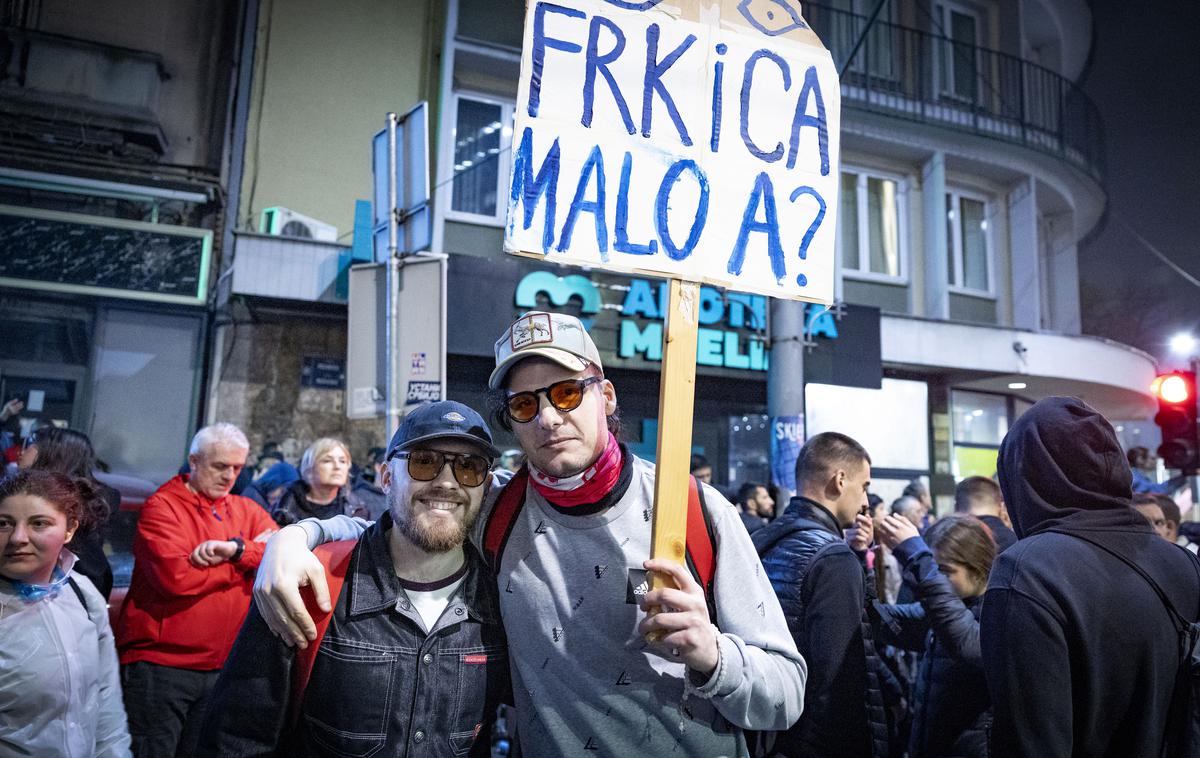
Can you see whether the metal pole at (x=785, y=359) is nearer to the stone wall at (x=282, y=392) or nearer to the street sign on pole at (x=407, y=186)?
the street sign on pole at (x=407, y=186)

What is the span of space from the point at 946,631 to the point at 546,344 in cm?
217

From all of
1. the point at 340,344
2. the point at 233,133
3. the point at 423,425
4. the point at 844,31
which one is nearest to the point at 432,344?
the point at 423,425

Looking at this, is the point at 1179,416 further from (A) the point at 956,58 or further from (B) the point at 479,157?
(B) the point at 479,157

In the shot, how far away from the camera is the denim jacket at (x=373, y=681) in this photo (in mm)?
1951

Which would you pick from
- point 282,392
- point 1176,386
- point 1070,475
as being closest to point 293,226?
point 282,392

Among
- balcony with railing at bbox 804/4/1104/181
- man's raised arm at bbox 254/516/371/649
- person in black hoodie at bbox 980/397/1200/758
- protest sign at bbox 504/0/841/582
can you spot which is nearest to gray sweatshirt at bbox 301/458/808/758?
protest sign at bbox 504/0/841/582

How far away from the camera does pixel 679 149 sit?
2213 mm

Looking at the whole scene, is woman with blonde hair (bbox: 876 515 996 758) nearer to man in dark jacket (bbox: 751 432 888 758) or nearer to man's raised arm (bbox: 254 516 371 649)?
man in dark jacket (bbox: 751 432 888 758)

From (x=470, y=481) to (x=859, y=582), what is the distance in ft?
5.72

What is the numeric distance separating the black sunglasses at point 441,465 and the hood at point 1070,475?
168 centimetres

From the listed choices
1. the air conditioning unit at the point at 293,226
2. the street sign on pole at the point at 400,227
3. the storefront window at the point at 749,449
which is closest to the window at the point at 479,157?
the air conditioning unit at the point at 293,226

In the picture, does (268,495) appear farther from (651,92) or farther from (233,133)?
(233,133)

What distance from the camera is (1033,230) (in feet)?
45.1

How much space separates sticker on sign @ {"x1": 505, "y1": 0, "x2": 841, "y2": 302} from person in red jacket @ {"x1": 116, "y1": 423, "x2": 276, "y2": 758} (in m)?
2.58
